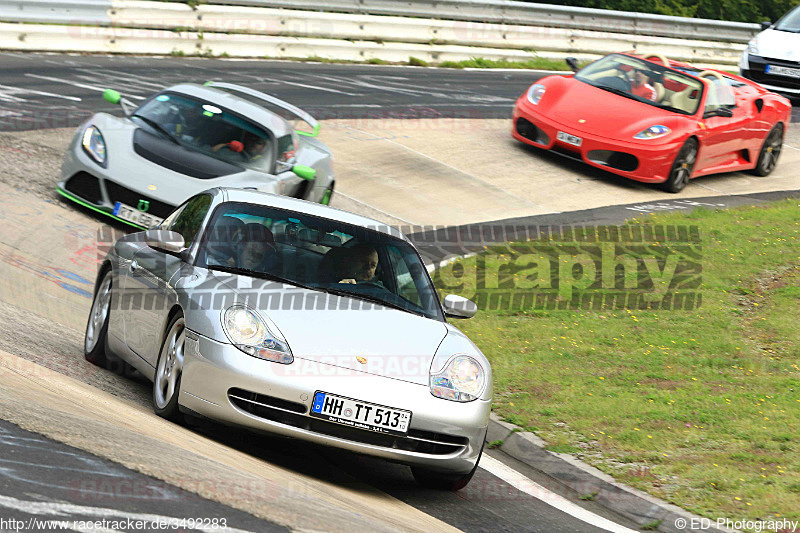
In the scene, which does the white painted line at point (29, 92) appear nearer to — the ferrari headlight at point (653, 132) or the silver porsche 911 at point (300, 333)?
the ferrari headlight at point (653, 132)

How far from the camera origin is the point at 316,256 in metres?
7.09

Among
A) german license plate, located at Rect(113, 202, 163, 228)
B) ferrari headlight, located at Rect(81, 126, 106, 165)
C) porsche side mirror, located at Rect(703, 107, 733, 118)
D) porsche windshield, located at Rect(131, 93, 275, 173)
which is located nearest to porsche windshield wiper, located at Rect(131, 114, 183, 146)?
porsche windshield, located at Rect(131, 93, 275, 173)

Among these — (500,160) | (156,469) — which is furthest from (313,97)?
(156,469)

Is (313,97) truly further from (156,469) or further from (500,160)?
(156,469)

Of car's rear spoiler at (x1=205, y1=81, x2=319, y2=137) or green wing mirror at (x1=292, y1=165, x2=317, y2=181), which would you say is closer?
green wing mirror at (x1=292, y1=165, x2=317, y2=181)

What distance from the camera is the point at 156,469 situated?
4852 mm

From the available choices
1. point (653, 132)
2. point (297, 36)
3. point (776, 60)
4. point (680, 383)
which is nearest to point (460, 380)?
point (680, 383)

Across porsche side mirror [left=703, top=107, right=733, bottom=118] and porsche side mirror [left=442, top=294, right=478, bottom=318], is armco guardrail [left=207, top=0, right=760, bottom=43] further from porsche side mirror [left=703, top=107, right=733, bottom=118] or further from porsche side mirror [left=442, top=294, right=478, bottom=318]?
porsche side mirror [left=442, top=294, right=478, bottom=318]

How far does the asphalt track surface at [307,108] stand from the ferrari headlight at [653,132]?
1.07m

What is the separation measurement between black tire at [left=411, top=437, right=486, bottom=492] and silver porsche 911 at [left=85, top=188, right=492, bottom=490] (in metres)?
0.01

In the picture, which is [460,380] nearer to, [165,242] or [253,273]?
[253,273]

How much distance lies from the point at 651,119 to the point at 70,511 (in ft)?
45.4

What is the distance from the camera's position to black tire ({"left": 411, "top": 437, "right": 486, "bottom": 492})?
6.36 m

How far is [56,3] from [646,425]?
15.8 meters
